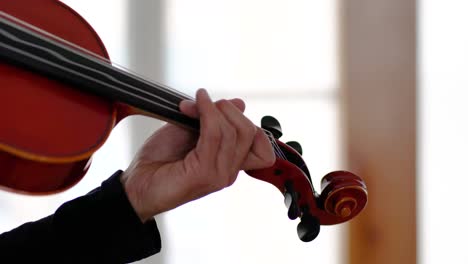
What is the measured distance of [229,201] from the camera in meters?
1.56

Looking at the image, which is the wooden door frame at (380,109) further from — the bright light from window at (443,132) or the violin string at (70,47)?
the violin string at (70,47)

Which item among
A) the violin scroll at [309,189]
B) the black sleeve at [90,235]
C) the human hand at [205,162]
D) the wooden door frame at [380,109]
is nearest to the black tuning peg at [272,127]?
the violin scroll at [309,189]

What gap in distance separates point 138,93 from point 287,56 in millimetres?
950

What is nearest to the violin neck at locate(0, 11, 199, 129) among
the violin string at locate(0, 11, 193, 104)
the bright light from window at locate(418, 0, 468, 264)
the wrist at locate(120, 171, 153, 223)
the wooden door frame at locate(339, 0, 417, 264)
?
the violin string at locate(0, 11, 193, 104)

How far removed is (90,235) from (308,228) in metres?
0.28

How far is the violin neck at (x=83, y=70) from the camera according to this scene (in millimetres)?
595

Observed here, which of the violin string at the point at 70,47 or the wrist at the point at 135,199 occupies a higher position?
the violin string at the point at 70,47

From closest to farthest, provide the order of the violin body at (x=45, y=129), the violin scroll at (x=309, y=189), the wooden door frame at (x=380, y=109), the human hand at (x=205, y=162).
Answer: the violin body at (x=45, y=129), the human hand at (x=205, y=162), the violin scroll at (x=309, y=189), the wooden door frame at (x=380, y=109)

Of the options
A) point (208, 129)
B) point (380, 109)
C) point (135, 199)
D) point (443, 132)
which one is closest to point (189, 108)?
point (208, 129)

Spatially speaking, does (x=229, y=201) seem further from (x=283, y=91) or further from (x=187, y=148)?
(x=187, y=148)

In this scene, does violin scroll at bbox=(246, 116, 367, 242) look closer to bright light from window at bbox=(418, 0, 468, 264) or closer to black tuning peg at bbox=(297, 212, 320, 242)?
black tuning peg at bbox=(297, 212, 320, 242)

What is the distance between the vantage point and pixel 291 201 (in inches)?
29.4

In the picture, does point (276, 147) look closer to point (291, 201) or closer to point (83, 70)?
point (291, 201)

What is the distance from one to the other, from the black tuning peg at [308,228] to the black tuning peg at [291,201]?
0.04 ft
